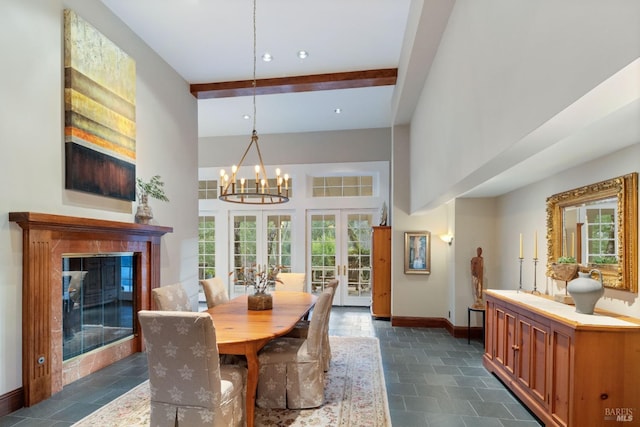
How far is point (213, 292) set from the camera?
13.3ft

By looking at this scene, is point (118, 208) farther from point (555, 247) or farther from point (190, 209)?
point (555, 247)

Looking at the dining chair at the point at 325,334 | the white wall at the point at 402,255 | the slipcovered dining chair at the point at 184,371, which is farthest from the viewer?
the white wall at the point at 402,255

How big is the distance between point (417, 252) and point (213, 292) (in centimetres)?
338

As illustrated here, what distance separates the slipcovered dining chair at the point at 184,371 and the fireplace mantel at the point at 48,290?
1.48 metres

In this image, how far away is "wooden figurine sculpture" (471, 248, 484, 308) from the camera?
4793mm

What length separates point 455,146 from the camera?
2756mm

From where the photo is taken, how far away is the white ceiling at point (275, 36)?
12.1 ft

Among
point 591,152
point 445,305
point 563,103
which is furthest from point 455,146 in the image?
point 445,305

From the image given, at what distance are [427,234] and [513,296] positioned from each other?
8.28ft

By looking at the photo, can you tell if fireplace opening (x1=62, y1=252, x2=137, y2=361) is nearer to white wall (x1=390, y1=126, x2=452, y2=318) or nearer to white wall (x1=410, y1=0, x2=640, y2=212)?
white wall (x1=410, y1=0, x2=640, y2=212)

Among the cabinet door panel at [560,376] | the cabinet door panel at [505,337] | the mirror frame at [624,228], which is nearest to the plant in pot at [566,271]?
the mirror frame at [624,228]

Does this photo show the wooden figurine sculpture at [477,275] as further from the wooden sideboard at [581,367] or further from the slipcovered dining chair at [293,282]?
the slipcovered dining chair at [293,282]

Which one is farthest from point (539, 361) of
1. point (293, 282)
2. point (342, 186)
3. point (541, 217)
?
point (342, 186)

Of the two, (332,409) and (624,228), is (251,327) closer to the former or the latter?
(332,409)
